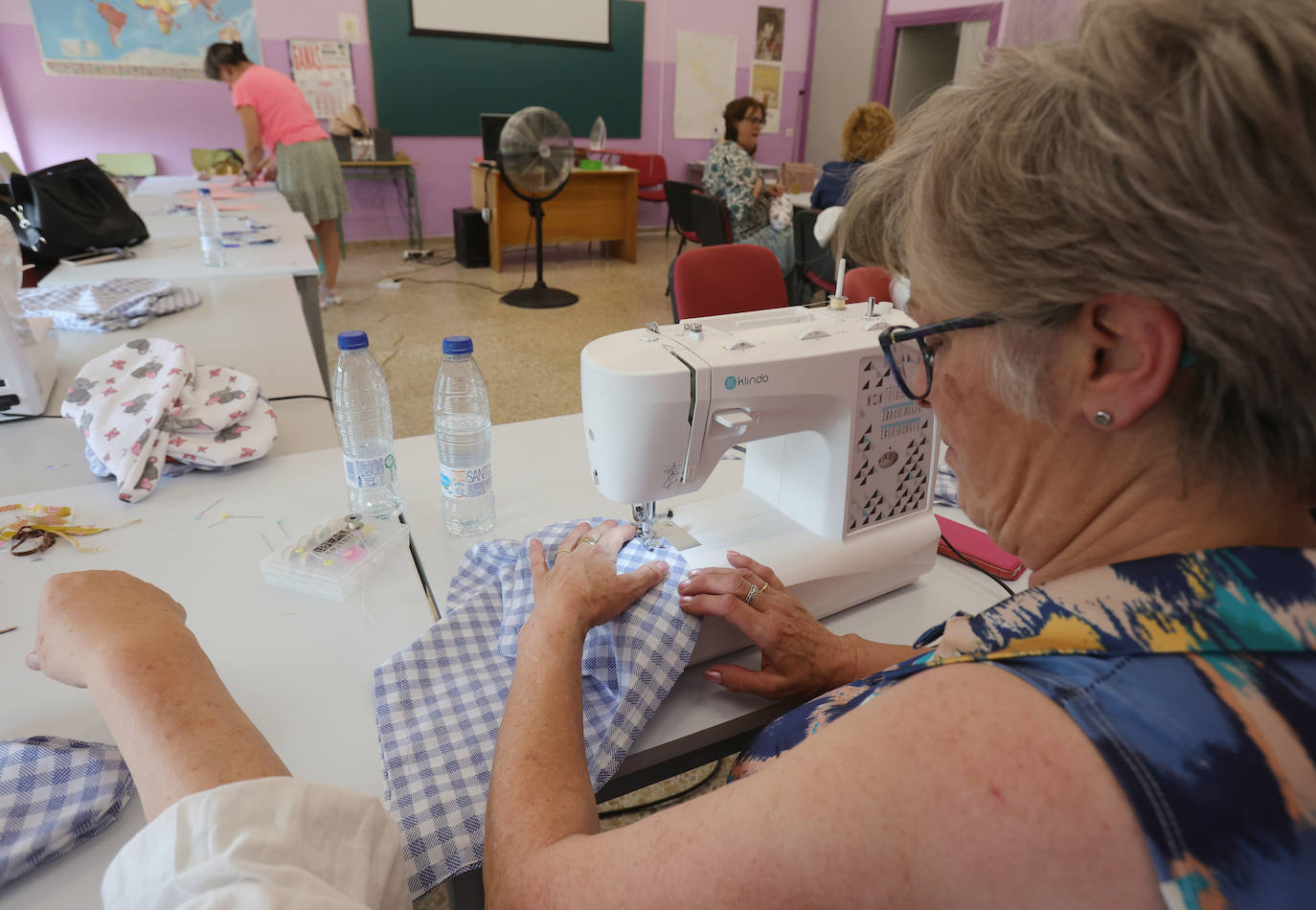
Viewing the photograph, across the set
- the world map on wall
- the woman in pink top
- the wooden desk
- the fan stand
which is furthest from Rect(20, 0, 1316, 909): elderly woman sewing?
the world map on wall

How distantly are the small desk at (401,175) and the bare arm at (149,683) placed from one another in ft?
18.7

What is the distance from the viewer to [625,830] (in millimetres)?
568

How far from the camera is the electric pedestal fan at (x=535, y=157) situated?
4852 mm

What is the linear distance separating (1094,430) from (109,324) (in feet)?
7.74

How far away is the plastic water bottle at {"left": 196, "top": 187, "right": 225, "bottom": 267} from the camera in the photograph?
108 inches

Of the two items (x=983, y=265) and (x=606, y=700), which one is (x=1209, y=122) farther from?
(x=606, y=700)

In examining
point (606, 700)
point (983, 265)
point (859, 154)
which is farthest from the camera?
point (859, 154)

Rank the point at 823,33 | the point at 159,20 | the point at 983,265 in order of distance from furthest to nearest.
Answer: the point at 823,33, the point at 159,20, the point at 983,265

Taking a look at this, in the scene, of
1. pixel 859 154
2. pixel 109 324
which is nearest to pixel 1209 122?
pixel 109 324

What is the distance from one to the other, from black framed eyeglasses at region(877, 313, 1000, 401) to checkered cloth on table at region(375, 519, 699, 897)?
Result: 0.37 m

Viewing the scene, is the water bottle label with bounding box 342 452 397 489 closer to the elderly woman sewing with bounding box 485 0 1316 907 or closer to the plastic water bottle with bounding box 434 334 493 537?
the plastic water bottle with bounding box 434 334 493 537

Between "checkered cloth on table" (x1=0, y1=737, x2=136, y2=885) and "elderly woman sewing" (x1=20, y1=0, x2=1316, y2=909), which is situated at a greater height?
"elderly woman sewing" (x1=20, y1=0, x2=1316, y2=909)

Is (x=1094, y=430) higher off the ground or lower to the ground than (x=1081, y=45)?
lower

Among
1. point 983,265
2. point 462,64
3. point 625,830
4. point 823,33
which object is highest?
point 823,33
